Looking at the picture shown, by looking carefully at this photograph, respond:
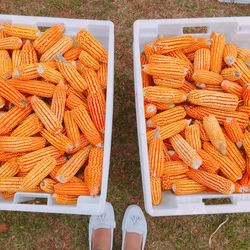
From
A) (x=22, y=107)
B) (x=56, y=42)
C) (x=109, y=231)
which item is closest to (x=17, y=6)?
(x=56, y=42)

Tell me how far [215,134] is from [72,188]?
87 centimetres

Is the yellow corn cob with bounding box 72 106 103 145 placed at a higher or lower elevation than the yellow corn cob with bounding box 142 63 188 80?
lower

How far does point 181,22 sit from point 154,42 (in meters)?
0.21

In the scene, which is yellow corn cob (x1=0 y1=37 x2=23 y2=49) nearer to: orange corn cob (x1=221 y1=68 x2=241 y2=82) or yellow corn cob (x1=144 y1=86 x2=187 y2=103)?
yellow corn cob (x1=144 y1=86 x2=187 y2=103)

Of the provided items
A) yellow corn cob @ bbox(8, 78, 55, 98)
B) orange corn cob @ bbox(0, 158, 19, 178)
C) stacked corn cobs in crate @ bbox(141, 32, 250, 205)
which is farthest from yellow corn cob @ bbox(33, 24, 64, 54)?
orange corn cob @ bbox(0, 158, 19, 178)

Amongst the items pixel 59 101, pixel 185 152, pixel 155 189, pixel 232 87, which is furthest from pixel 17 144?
pixel 232 87

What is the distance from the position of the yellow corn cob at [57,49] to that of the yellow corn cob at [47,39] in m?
0.03

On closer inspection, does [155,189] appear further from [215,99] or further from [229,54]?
[229,54]

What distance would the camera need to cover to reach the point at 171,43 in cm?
212

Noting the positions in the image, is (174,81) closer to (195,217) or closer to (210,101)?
(210,101)

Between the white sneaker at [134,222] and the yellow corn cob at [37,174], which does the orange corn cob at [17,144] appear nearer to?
the yellow corn cob at [37,174]

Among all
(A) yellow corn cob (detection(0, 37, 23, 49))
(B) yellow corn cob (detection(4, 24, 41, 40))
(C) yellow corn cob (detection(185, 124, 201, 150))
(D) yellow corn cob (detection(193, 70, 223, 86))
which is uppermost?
(B) yellow corn cob (detection(4, 24, 41, 40))

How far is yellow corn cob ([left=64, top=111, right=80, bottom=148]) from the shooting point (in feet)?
6.57

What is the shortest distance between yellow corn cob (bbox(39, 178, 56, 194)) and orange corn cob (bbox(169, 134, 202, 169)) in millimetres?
739
